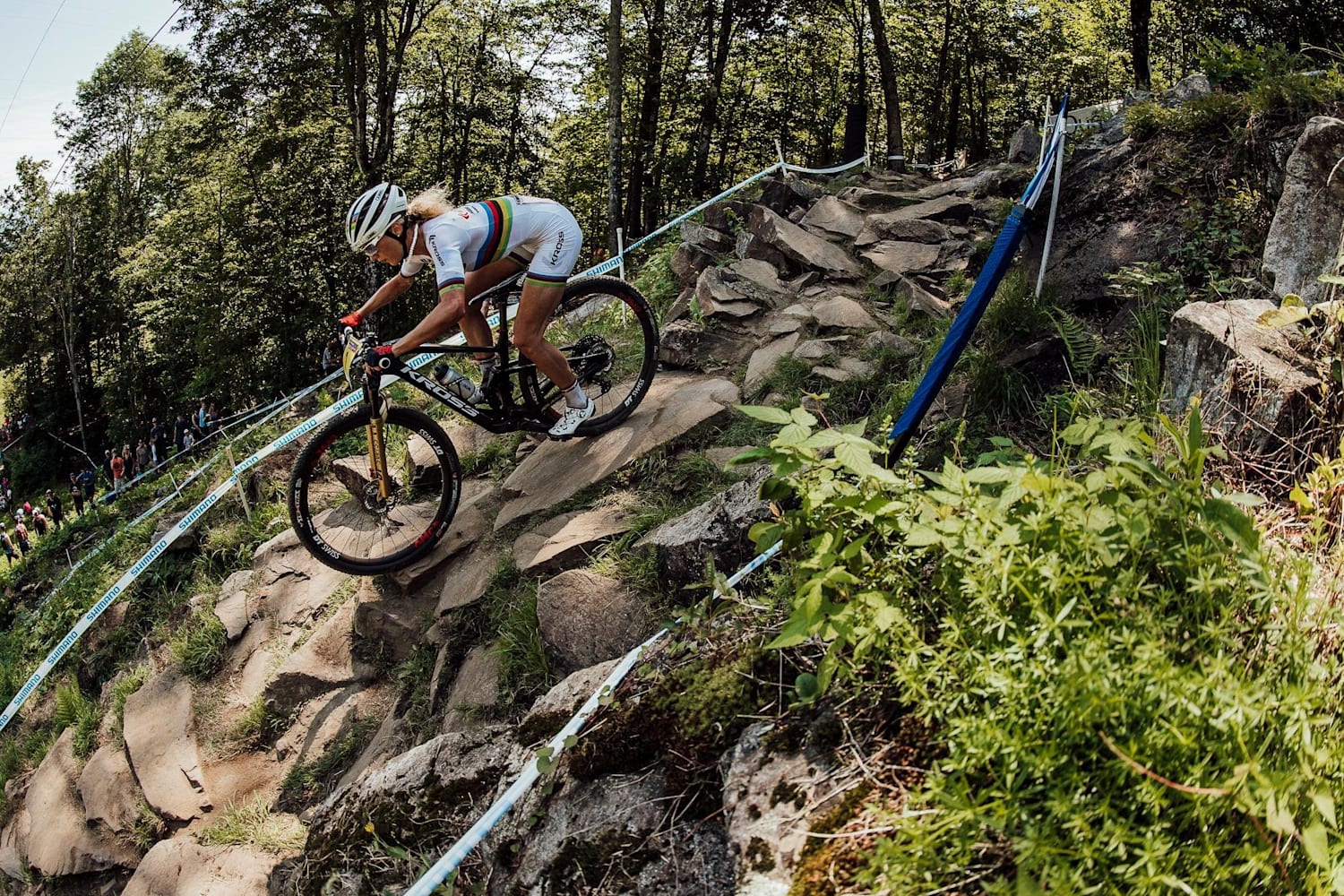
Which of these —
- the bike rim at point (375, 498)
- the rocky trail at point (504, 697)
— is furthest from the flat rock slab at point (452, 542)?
the bike rim at point (375, 498)

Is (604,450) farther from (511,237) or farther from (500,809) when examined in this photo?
(500,809)

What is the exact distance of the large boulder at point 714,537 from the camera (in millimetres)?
4359

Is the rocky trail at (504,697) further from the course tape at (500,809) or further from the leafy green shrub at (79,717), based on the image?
the leafy green shrub at (79,717)

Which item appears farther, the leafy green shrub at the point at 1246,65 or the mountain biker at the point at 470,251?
the leafy green shrub at the point at 1246,65

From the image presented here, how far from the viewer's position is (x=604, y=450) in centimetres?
651

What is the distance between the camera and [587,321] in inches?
349

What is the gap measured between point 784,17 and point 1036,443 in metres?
21.0

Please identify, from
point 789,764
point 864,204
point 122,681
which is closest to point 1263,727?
point 789,764

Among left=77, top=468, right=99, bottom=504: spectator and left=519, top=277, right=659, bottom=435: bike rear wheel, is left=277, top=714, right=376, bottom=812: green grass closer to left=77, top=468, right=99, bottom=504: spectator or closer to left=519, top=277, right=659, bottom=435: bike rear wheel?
left=519, top=277, right=659, bottom=435: bike rear wheel

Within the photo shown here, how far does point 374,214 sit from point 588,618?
2928 mm

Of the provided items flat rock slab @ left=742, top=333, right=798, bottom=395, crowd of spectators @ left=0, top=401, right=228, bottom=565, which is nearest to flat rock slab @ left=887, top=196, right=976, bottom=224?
flat rock slab @ left=742, top=333, right=798, bottom=395

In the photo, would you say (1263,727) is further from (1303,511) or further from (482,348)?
(482,348)

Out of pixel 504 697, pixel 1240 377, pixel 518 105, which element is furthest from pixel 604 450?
pixel 518 105

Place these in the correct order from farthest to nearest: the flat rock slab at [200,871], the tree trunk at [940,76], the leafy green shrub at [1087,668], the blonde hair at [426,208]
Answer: the tree trunk at [940,76] < the blonde hair at [426,208] < the flat rock slab at [200,871] < the leafy green shrub at [1087,668]
